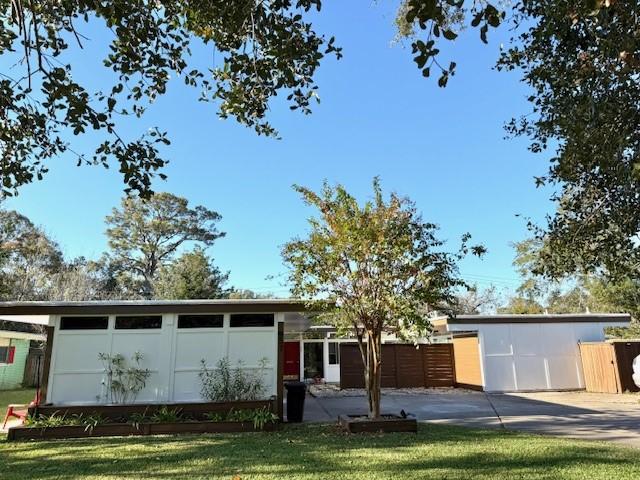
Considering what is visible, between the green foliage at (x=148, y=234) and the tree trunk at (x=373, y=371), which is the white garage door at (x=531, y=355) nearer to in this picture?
the tree trunk at (x=373, y=371)

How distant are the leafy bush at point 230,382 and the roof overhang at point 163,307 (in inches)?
44.7

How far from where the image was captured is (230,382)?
33.9ft

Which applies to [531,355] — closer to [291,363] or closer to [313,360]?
[313,360]

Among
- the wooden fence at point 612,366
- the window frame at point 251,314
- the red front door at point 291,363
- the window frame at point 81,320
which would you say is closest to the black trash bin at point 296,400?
the window frame at point 251,314

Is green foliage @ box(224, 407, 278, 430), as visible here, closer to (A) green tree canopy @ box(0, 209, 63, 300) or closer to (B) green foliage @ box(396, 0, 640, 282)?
(B) green foliage @ box(396, 0, 640, 282)

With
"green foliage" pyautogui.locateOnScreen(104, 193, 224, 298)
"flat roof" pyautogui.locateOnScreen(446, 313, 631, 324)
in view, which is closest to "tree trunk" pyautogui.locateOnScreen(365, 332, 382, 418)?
"flat roof" pyautogui.locateOnScreen(446, 313, 631, 324)

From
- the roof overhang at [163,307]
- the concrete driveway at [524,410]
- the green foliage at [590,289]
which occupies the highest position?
the green foliage at [590,289]

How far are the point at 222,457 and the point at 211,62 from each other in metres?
5.12

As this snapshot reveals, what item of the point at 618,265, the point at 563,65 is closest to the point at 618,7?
the point at 563,65

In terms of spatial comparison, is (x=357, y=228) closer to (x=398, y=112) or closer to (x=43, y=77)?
(x=398, y=112)

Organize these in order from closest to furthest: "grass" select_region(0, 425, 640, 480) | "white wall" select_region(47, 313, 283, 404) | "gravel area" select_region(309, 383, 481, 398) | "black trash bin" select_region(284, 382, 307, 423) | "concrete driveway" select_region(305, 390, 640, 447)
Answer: "grass" select_region(0, 425, 640, 480), "concrete driveway" select_region(305, 390, 640, 447), "black trash bin" select_region(284, 382, 307, 423), "white wall" select_region(47, 313, 283, 404), "gravel area" select_region(309, 383, 481, 398)

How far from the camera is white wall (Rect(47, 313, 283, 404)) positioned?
10.4 metres

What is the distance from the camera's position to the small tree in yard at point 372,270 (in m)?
8.58

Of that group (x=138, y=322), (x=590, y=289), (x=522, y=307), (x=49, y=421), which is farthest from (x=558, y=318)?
(x=522, y=307)
